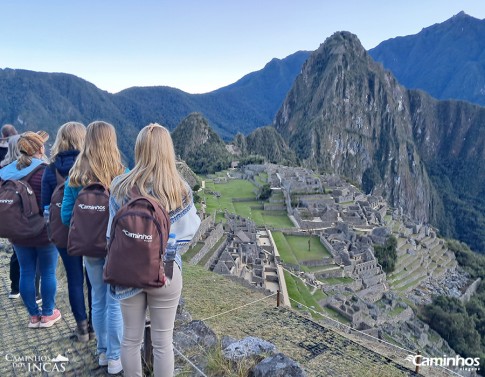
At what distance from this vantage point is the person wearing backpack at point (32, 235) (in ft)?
12.0

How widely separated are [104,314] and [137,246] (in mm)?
1219

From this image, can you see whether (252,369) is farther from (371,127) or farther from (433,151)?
(433,151)

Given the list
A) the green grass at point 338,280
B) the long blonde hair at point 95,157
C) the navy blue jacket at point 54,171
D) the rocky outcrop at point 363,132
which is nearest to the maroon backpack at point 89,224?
the long blonde hair at point 95,157

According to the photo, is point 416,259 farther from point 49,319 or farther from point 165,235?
point 165,235

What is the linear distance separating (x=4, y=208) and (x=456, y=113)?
168 m

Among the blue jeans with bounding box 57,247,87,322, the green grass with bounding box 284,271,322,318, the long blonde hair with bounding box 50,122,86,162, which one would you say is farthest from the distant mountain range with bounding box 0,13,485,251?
the blue jeans with bounding box 57,247,87,322

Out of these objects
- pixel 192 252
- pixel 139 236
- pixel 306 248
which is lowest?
pixel 306 248

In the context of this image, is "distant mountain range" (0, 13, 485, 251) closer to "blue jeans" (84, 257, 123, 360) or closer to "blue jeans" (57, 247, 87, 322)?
"blue jeans" (57, 247, 87, 322)

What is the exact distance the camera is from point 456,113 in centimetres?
14675

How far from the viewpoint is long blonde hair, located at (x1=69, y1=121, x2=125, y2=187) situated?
2.97m

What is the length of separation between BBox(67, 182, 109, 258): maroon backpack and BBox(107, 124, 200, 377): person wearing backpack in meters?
0.40

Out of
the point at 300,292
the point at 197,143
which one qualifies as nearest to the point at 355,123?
the point at 197,143

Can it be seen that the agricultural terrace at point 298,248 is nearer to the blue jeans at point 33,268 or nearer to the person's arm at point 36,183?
the blue jeans at point 33,268

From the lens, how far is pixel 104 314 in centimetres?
316
